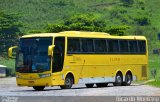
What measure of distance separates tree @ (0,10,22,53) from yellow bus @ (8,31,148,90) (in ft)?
193

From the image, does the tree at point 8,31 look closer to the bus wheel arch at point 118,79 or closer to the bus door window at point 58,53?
the bus wheel arch at point 118,79

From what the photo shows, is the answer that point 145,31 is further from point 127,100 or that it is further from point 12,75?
point 127,100

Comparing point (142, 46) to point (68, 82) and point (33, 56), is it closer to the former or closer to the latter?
point (68, 82)

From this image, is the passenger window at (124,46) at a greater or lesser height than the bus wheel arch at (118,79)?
greater

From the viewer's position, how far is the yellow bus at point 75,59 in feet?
98.1

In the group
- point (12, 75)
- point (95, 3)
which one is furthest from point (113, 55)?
point (95, 3)

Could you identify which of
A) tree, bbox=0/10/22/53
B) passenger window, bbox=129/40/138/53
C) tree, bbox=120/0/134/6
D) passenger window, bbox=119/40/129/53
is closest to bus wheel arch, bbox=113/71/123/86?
passenger window, bbox=119/40/129/53

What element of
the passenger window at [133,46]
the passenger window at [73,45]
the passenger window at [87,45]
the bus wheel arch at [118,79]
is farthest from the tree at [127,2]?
the passenger window at [73,45]

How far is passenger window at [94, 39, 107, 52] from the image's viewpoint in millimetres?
33438

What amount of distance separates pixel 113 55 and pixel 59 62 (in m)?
5.59

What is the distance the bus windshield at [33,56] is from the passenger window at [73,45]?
4.28 feet

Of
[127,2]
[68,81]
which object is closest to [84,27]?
[68,81]

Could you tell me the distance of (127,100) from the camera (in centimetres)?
1759

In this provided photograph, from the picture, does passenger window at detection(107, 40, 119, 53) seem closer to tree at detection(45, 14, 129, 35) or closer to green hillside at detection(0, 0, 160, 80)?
tree at detection(45, 14, 129, 35)
